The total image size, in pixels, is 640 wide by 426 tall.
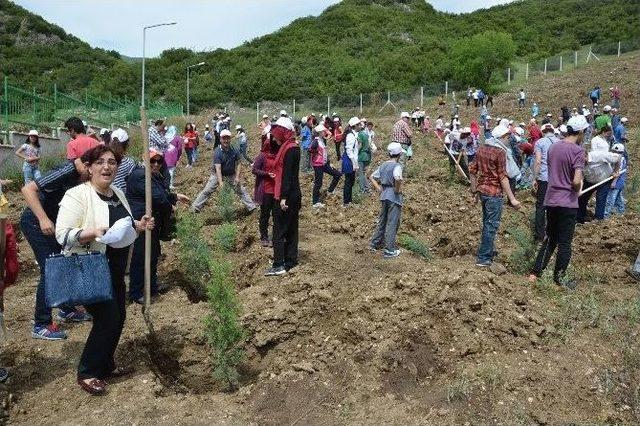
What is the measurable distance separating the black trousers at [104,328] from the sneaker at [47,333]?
37.2 inches

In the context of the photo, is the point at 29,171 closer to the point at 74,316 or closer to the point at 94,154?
the point at 74,316

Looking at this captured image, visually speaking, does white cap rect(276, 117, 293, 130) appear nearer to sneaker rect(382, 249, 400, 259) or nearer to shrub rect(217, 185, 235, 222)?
sneaker rect(382, 249, 400, 259)

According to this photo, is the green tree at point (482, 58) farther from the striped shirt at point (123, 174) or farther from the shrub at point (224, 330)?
the shrub at point (224, 330)

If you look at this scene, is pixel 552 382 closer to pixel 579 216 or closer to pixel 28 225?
pixel 28 225

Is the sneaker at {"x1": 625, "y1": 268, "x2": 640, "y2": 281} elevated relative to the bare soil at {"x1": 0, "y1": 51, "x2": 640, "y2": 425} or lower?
elevated

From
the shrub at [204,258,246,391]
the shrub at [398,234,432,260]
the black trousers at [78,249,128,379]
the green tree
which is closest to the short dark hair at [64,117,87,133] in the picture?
the black trousers at [78,249,128,379]

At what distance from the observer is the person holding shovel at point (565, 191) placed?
224 inches

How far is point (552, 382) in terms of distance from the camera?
3959 mm

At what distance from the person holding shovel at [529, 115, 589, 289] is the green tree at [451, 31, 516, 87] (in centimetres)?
4369

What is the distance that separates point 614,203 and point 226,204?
249 inches

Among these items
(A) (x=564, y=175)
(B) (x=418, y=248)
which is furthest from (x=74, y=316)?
(A) (x=564, y=175)

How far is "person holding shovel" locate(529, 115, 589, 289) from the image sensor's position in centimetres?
568

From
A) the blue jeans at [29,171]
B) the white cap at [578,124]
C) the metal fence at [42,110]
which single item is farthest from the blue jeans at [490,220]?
the metal fence at [42,110]

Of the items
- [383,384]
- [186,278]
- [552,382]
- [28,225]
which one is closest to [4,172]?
[186,278]
